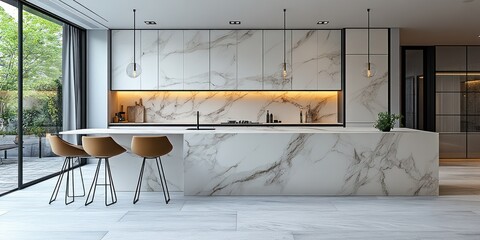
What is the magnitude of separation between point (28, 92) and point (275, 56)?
13.2ft

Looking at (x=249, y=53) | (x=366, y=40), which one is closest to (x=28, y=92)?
(x=249, y=53)

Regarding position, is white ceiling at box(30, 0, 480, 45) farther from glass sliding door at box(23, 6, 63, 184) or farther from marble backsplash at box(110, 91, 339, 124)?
marble backsplash at box(110, 91, 339, 124)

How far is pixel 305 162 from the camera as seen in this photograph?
5336 mm

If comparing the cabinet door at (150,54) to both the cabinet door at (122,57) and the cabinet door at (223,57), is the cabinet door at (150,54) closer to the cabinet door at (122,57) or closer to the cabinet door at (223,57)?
the cabinet door at (122,57)

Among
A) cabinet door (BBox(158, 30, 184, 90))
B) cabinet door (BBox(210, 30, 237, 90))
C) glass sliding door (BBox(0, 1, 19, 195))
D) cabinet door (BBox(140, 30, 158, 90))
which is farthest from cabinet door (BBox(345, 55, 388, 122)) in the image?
glass sliding door (BBox(0, 1, 19, 195))

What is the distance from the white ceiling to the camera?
6016 millimetres

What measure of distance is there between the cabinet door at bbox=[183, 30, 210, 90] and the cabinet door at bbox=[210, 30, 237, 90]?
0.29ft

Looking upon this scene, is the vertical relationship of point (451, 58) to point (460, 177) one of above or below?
above

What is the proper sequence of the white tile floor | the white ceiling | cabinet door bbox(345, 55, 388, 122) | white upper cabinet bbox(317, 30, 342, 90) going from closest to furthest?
the white tile floor
the white ceiling
cabinet door bbox(345, 55, 388, 122)
white upper cabinet bbox(317, 30, 342, 90)

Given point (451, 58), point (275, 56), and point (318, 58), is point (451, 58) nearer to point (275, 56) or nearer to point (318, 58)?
point (318, 58)

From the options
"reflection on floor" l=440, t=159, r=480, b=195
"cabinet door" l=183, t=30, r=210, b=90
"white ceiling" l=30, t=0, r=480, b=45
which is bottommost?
"reflection on floor" l=440, t=159, r=480, b=195

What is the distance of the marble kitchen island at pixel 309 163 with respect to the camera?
17.4ft

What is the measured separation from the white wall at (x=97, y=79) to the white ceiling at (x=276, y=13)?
1.08 ft

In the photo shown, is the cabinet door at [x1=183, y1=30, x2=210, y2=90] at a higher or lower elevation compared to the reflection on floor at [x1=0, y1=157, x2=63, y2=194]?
higher
